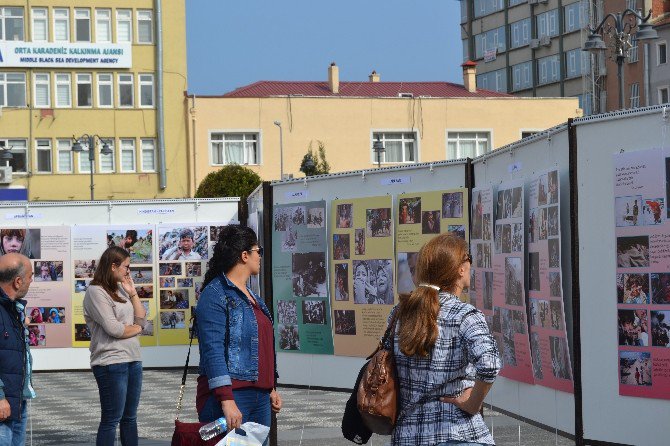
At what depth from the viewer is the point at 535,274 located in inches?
376

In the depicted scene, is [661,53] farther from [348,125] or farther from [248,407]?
[248,407]

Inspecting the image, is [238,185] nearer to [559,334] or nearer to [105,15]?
[105,15]

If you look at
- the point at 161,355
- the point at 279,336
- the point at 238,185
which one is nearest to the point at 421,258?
the point at 279,336

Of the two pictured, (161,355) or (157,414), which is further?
(161,355)

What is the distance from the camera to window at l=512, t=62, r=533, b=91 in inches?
3952

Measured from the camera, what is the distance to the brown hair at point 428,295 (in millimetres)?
5480

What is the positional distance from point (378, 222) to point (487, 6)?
9597 cm

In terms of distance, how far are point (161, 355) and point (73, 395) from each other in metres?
2.76

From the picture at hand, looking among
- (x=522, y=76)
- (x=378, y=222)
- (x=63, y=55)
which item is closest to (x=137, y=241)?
(x=378, y=222)

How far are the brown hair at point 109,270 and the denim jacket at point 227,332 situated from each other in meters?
3.05

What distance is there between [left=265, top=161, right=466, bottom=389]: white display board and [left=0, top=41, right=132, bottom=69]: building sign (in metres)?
59.2

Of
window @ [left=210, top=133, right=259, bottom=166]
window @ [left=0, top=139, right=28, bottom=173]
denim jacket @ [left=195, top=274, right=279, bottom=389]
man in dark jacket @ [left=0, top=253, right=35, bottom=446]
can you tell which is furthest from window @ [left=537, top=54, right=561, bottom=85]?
denim jacket @ [left=195, top=274, right=279, bottom=389]

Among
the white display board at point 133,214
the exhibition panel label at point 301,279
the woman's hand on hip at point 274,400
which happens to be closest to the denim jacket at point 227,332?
the woman's hand on hip at point 274,400

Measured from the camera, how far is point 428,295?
5.51 meters
